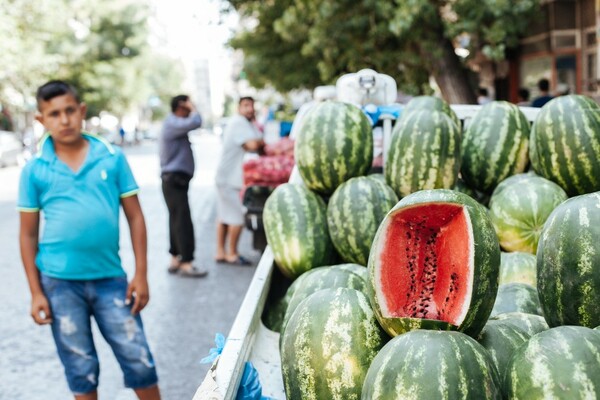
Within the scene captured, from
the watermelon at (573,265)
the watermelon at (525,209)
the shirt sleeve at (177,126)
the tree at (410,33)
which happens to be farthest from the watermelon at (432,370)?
the tree at (410,33)

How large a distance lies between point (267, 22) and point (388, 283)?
42.7 feet

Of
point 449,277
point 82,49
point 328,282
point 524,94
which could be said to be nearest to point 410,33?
point 524,94

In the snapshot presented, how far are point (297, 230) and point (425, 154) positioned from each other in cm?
74

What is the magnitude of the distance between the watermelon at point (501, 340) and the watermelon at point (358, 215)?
1121 millimetres

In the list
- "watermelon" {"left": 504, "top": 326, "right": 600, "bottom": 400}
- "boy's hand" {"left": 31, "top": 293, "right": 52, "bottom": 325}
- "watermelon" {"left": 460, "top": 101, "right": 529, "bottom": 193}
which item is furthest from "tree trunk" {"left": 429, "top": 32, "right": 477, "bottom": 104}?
"watermelon" {"left": 504, "top": 326, "right": 600, "bottom": 400}

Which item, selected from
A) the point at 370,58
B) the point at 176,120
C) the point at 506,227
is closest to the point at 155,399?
the point at 506,227

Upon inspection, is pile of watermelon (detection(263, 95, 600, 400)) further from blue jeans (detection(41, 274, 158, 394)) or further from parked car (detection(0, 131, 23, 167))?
parked car (detection(0, 131, 23, 167))

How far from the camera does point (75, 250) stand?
350 cm

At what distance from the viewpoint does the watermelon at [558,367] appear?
156cm

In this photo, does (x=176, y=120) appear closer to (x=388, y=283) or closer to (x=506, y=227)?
(x=506, y=227)

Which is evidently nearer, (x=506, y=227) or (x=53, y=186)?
(x=506, y=227)

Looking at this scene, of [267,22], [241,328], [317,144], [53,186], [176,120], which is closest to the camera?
[241,328]

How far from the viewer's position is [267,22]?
47.4 feet

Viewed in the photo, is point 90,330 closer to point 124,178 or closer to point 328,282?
point 124,178
